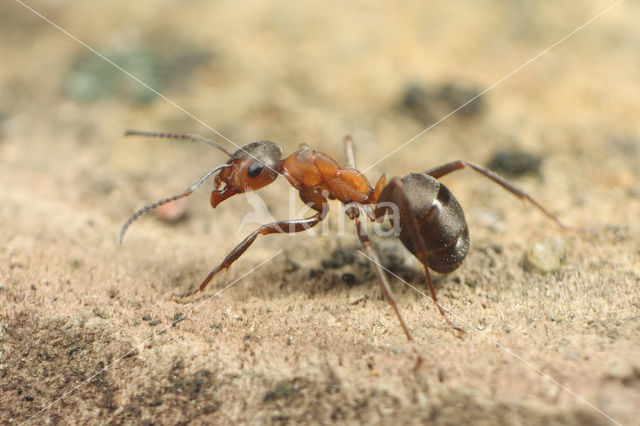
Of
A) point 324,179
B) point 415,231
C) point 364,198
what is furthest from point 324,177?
point 415,231

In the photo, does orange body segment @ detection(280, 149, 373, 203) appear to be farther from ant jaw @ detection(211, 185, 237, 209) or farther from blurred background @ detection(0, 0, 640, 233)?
blurred background @ detection(0, 0, 640, 233)

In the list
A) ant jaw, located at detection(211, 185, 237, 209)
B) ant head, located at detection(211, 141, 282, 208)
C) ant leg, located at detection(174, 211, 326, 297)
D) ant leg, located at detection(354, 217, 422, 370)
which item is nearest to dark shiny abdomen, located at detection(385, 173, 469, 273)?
ant leg, located at detection(354, 217, 422, 370)

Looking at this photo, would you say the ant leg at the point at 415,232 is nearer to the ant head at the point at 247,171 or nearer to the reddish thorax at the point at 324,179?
the reddish thorax at the point at 324,179

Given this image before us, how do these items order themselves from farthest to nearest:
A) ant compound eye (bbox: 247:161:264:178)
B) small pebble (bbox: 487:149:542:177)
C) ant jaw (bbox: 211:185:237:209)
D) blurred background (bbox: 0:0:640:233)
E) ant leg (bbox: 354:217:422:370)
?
blurred background (bbox: 0:0:640:233) → small pebble (bbox: 487:149:542:177) → ant jaw (bbox: 211:185:237:209) → ant compound eye (bbox: 247:161:264:178) → ant leg (bbox: 354:217:422:370)

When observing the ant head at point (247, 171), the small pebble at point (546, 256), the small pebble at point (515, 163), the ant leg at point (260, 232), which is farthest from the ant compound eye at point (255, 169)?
the small pebble at point (515, 163)

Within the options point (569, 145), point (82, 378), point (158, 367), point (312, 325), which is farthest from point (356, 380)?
point (569, 145)

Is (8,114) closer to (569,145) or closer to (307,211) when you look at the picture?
(307,211)

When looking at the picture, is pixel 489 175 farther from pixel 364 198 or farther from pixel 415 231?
pixel 364 198

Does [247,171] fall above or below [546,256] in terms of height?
above
